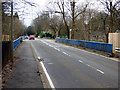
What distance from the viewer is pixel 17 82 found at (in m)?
8.30

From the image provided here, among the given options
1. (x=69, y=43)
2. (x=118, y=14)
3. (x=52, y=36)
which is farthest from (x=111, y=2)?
(x=52, y=36)

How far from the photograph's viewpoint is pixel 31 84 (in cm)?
806

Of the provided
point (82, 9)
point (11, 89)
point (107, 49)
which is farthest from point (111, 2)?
point (11, 89)

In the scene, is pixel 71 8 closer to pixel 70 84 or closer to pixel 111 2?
pixel 111 2

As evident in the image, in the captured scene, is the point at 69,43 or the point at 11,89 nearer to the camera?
the point at 11,89

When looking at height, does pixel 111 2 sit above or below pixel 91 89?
above

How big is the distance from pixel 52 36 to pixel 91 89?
294 feet

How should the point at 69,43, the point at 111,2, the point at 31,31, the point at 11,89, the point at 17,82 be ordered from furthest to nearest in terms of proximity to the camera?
the point at 31,31, the point at 69,43, the point at 111,2, the point at 17,82, the point at 11,89

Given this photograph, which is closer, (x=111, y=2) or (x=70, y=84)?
(x=70, y=84)

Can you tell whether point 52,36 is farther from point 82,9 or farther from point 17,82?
point 17,82

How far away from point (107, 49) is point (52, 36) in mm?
77143

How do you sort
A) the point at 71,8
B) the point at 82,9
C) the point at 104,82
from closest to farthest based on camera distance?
1. the point at 104,82
2. the point at 71,8
3. the point at 82,9

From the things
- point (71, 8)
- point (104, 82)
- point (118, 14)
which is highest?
point (71, 8)

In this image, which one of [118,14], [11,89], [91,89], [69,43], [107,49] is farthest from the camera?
[69,43]
